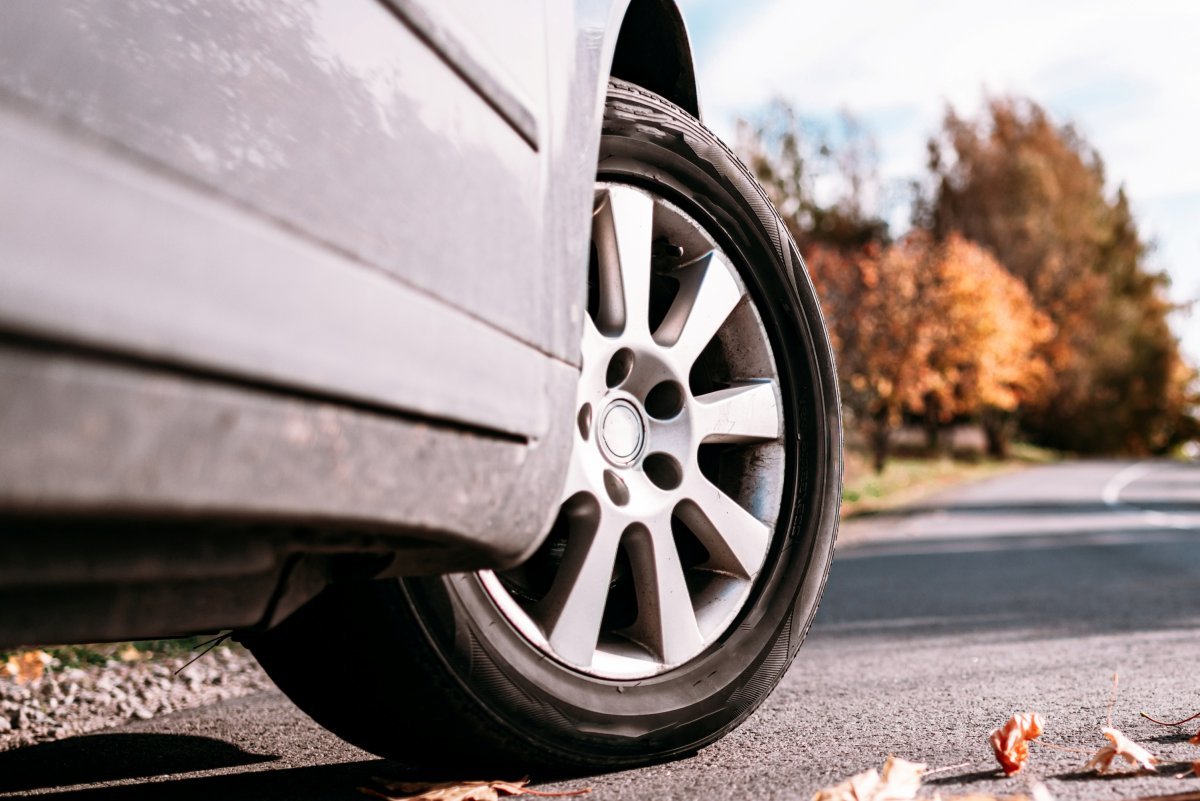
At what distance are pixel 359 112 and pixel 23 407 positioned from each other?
536 millimetres

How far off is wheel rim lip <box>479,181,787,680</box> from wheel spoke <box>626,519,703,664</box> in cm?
2

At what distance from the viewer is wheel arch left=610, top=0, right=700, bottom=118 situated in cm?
238

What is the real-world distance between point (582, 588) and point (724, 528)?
33 cm

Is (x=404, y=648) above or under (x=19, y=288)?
under

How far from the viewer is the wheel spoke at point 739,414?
84.1 inches

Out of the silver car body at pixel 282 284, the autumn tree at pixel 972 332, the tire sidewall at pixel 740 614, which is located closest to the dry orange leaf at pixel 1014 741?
the tire sidewall at pixel 740 614

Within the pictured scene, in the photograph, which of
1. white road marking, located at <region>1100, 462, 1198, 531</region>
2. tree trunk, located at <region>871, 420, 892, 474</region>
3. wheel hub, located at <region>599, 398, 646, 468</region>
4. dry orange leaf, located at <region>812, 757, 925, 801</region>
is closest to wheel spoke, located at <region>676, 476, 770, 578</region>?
wheel hub, located at <region>599, 398, 646, 468</region>

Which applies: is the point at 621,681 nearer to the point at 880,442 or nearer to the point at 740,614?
the point at 740,614

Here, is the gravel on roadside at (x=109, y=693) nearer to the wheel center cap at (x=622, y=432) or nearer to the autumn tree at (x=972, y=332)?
the wheel center cap at (x=622, y=432)

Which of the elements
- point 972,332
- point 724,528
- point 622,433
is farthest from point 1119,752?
point 972,332

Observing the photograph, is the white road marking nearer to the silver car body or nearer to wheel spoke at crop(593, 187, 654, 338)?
wheel spoke at crop(593, 187, 654, 338)

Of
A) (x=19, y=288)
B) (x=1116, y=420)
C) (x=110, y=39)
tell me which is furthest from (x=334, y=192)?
(x=1116, y=420)

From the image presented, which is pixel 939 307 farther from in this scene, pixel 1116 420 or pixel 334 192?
pixel 334 192

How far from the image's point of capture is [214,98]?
113cm
